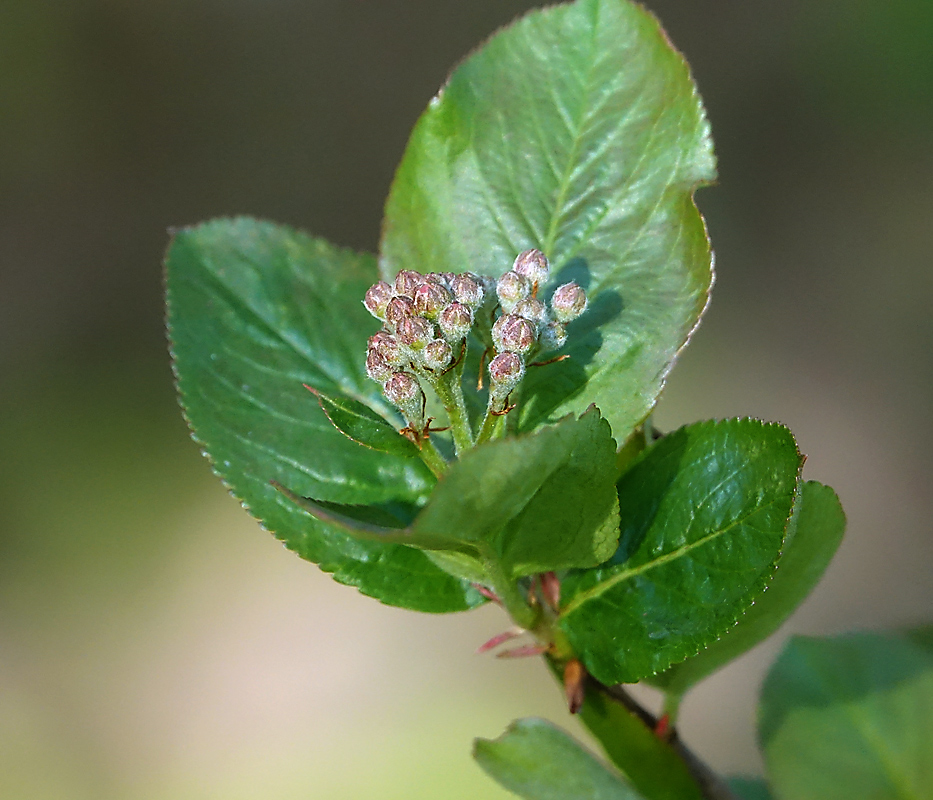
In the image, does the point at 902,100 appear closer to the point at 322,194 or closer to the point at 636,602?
the point at 322,194

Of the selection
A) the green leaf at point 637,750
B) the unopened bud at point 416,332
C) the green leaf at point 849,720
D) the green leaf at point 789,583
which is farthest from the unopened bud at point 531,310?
the green leaf at point 849,720

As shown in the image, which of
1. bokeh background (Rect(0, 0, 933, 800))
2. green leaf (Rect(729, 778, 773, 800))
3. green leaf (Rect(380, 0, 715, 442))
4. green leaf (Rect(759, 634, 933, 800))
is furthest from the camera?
bokeh background (Rect(0, 0, 933, 800))

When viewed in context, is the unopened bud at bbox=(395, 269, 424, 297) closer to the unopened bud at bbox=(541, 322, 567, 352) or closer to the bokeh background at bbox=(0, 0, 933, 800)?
the unopened bud at bbox=(541, 322, 567, 352)

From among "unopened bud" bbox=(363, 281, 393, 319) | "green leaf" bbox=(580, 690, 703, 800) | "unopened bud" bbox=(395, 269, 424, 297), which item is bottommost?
"green leaf" bbox=(580, 690, 703, 800)

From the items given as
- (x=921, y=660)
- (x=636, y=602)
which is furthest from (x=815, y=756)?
(x=636, y=602)

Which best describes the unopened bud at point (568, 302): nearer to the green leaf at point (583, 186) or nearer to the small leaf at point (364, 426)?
the green leaf at point (583, 186)

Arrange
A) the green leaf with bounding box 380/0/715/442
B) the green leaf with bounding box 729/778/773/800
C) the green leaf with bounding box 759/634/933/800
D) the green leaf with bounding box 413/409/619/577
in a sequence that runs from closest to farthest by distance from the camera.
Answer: the green leaf with bounding box 413/409/619/577 → the green leaf with bounding box 380/0/715/442 → the green leaf with bounding box 759/634/933/800 → the green leaf with bounding box 729/778/773/800

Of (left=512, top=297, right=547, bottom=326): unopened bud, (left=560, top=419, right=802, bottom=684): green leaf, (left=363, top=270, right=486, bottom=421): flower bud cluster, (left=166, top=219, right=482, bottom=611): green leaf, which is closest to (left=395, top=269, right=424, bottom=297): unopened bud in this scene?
(left=363, top=270, right=486, bottom=421): flower bud cluster

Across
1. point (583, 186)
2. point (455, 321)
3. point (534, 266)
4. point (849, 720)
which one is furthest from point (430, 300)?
point (849, 720)
